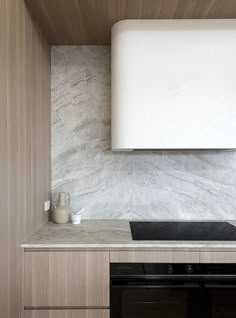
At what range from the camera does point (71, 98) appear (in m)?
2.37

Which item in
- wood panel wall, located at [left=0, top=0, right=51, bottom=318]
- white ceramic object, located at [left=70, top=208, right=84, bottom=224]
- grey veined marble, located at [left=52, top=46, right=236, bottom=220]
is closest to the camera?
wood panel wall, located at [left=0, top=0, right=51, bottom=318]

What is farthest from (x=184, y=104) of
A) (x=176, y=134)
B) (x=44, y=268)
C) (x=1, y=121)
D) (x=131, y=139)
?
(x=44, y=268)

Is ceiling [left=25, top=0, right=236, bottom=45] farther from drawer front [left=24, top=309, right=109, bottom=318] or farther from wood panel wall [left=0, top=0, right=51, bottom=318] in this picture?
drawer front [left=24, top=309, right=109, bottom=318]

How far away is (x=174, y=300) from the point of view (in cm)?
166

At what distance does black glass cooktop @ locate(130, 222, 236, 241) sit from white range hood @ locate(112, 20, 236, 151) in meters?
0.52

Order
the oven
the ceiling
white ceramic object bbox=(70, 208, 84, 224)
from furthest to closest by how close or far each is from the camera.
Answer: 1. white ceramic object bbox=(70, 208, 84, 224)
2. the ceiling
3. the oven

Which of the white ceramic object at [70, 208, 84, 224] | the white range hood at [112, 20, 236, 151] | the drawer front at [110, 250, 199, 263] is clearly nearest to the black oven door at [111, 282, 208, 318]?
the drawer front at [110, 250, 199, 263]

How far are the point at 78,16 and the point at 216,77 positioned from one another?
92 cm

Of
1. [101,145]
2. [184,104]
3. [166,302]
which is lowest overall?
[166,302]

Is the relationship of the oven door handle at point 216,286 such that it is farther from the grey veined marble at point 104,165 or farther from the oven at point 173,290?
the grey veined marble at point 104,165

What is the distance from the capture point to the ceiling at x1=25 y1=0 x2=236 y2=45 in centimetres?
178

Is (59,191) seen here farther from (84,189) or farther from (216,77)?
(216,77)

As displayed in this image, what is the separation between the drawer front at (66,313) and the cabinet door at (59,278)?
0.04 metres

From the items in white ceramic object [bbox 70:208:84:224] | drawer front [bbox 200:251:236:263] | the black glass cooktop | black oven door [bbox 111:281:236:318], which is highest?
white ceramic object [bbox 70:208:84:224]
